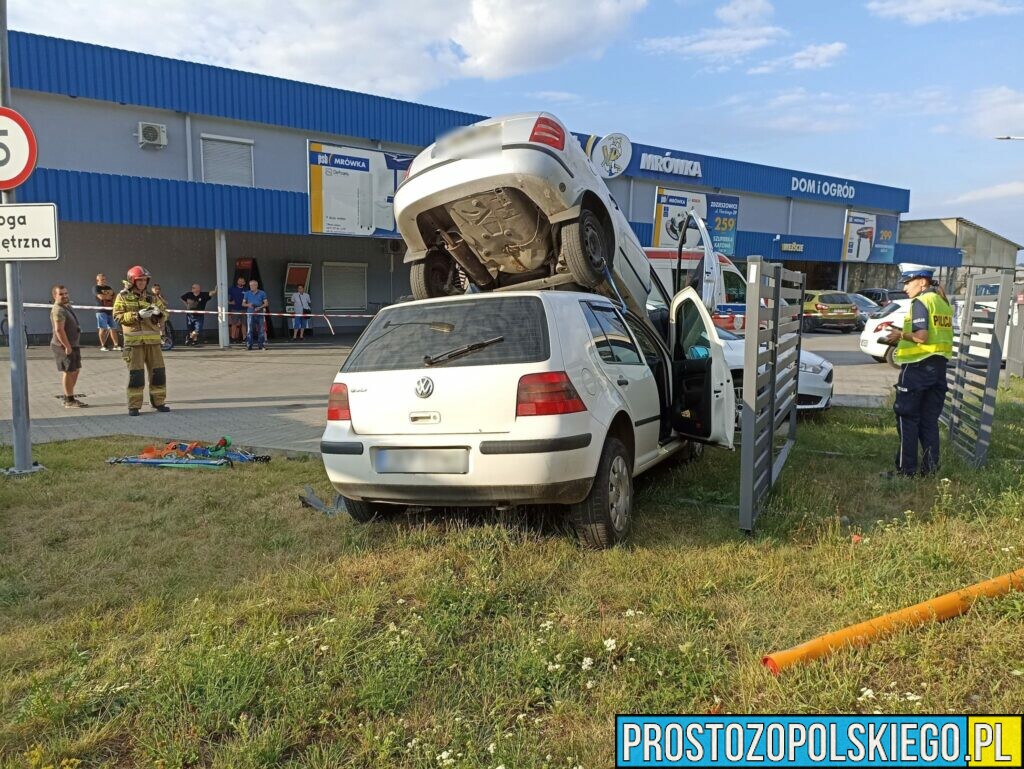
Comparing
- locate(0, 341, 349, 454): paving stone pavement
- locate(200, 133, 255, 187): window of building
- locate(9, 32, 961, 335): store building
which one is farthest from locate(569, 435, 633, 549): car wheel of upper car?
locate(200, 133, 255, 187): window of building

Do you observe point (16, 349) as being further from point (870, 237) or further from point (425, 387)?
point (870, 237)

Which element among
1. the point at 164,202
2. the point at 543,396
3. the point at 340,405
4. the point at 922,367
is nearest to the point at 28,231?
the point at 340,405

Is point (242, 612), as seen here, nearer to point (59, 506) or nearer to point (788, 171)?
point (59, 506)

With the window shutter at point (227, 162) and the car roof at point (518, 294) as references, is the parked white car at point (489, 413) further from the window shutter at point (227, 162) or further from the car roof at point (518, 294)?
the window shutter at point (227, 162)

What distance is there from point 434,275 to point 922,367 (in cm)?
422

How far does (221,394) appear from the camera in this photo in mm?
11391

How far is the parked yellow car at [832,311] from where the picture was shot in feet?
90.0

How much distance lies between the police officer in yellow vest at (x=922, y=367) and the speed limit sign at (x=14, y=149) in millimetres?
6993

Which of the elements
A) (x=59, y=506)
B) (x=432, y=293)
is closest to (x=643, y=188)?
(x=432, y=293)

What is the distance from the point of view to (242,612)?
346 centimetres

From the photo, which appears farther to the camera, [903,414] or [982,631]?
[903,414]

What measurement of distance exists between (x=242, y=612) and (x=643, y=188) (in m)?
28.7

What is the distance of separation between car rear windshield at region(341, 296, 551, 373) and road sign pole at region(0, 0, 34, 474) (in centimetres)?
357

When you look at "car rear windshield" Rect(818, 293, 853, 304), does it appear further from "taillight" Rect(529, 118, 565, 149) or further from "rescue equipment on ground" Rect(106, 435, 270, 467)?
"rescue equipment on ground" Rect(106, 435, 270, 467)
